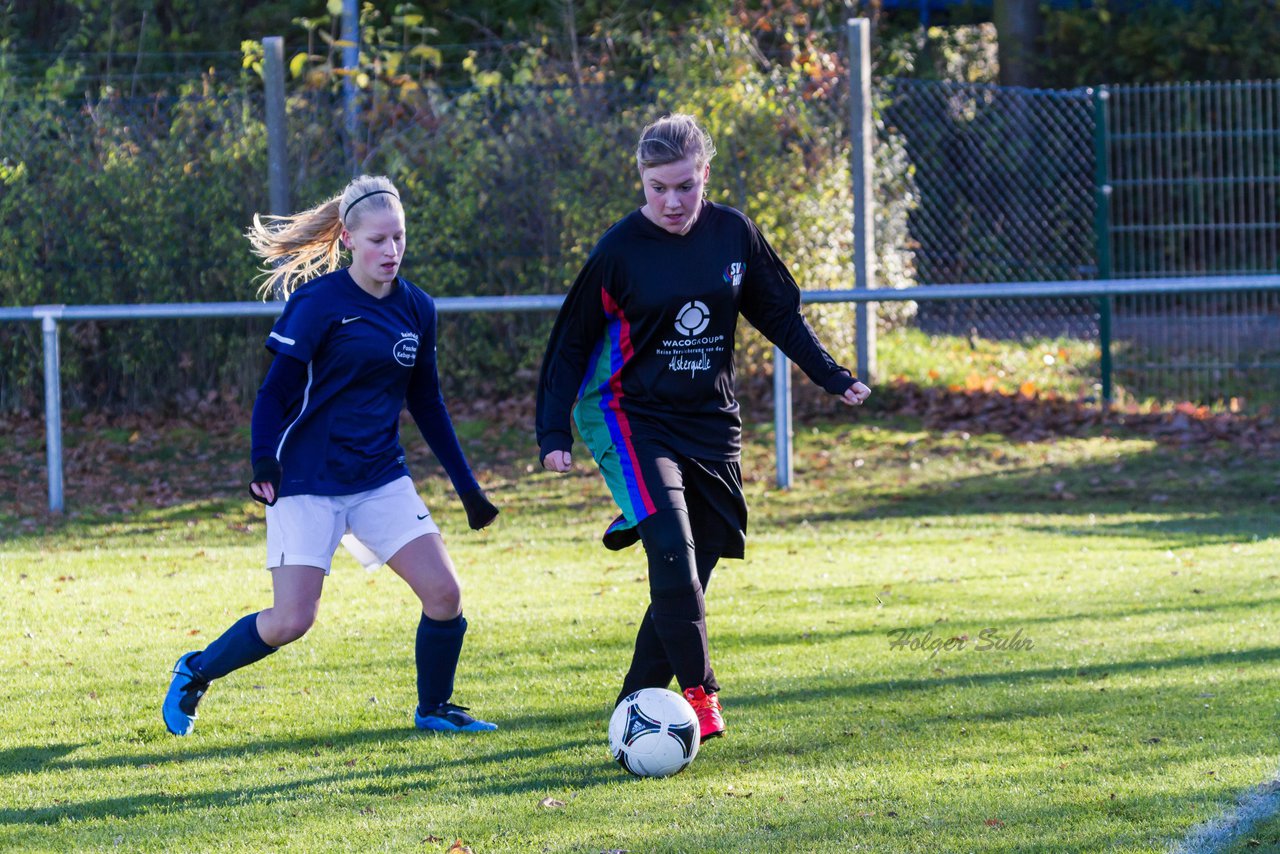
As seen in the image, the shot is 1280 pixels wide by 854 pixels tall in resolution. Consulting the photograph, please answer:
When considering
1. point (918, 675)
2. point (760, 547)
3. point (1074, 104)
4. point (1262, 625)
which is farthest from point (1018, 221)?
point (918, 675)

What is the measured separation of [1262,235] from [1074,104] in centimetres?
186

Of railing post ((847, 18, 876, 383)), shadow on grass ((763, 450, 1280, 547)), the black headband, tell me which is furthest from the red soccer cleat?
railing post ((847, 18, 876, 383))

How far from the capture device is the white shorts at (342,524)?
483 cm

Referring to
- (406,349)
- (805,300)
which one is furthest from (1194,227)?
(406,349)

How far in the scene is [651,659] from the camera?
5.00m

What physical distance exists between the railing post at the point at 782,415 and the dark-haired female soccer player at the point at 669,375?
4651 millimetres

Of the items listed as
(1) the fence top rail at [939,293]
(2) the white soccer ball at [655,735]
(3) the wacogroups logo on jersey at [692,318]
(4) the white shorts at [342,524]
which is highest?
(1) the fence top rail at [939,293]

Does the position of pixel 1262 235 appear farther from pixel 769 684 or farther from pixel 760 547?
pixel 769 684

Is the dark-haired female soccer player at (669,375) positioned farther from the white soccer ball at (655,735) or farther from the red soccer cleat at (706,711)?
the white soccer ball at (655,735)

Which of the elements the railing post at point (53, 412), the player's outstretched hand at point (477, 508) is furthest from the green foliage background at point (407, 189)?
the player's outstretched hand at point (477, 508)

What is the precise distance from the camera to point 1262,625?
21.2 ft

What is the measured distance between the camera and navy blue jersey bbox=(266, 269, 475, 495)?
4.80m

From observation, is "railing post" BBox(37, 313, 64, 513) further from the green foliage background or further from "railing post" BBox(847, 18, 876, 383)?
"railing post" BBox(847, 18, 876, 383)

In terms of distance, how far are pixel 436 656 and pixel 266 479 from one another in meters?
0.82
